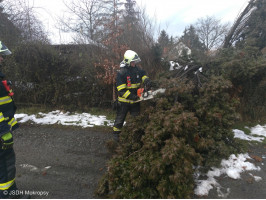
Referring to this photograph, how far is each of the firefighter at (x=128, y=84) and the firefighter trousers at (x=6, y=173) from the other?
80.2 inches

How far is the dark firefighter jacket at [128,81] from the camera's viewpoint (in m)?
3.48

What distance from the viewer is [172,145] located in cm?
228

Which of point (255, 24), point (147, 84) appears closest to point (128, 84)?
point (147, 84)

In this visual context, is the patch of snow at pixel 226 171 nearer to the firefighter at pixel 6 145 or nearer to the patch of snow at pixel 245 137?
A: the patch of snow at pixel 245 137

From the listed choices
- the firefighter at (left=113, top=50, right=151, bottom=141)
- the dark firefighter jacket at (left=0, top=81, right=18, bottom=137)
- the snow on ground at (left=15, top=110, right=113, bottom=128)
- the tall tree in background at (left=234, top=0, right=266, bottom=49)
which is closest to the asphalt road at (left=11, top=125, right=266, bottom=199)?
the snow on ground at (left=15, top=110, right=113, bottom=128)

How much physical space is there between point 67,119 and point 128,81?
3.10 meters

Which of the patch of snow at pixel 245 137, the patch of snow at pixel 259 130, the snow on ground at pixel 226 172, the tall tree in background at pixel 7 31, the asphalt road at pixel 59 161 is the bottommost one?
the asphalt road at pixel 59 161

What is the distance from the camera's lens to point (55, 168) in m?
3.08

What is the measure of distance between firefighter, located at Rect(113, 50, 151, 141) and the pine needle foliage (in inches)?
19.4

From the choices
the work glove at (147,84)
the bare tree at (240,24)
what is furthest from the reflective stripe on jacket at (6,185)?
the bare tree at (240,24)

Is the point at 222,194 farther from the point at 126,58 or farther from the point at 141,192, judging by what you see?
the point at 126,58

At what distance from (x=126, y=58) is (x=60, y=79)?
3856mm

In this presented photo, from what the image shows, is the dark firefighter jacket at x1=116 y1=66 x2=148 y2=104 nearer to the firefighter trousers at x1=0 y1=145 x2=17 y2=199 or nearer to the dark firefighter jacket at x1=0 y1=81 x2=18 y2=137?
the dark firefighter jacket at x1=0 y1=81 x2=18 y2=137

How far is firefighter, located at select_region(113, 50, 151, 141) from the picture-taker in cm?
349
